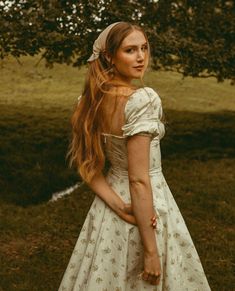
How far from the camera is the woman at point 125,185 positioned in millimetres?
3057

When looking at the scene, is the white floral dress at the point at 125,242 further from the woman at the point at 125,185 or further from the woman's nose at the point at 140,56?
the woman's nose at the point at 140,56

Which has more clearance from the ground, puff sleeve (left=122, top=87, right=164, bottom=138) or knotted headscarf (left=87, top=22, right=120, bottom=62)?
knotted headscarf (left=87, top=22, right=120, bottom=62)

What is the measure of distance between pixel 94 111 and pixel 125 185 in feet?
1.53

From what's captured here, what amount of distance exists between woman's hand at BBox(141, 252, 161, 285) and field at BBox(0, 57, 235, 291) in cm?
257

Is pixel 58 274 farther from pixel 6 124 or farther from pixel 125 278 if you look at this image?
pixel 6 124

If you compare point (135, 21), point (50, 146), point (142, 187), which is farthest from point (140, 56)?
point (50, 146)

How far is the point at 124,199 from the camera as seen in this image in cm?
333

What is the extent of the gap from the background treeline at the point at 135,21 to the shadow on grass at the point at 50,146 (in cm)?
177

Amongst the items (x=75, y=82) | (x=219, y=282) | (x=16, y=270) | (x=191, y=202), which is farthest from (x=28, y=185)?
(x=75, y=82)

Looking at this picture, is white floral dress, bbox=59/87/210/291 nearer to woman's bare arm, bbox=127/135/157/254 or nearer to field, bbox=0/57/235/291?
woman's bare arm, bbox=127/135/157/254

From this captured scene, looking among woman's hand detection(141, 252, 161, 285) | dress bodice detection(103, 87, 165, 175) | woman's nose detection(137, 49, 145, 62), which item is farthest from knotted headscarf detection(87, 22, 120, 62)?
woman's hand detection(141, 252, 161, 285)

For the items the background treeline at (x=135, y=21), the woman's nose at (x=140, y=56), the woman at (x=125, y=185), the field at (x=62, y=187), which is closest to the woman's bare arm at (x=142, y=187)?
the woman at (x=125, y=185)

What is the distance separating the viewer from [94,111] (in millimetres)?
3221

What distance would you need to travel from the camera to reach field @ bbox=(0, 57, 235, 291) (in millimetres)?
6395
